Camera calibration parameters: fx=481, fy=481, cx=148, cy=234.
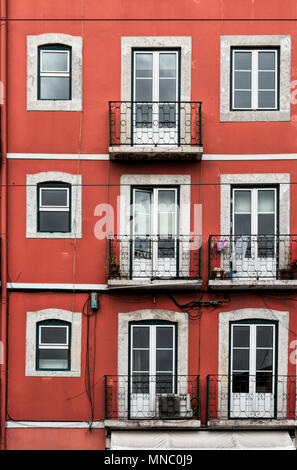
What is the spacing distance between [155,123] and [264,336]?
5.96 metres

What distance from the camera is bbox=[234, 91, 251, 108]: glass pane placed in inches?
480

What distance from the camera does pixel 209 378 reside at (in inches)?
465

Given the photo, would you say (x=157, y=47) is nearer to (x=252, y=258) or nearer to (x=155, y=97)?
(x=155, y=97)

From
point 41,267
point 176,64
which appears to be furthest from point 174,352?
point 176,64

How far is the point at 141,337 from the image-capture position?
12.0 meters

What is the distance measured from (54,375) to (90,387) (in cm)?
93

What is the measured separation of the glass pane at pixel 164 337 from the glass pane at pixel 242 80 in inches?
250

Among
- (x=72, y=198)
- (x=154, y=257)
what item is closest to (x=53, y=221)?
(x=72, y=198)

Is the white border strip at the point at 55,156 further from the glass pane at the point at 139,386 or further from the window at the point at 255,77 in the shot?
the glass pane at the point at 139,386

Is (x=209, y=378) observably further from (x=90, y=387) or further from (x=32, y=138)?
(x=32, y=138)

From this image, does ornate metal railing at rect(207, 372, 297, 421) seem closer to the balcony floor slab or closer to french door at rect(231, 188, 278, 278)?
the balcony floor slab

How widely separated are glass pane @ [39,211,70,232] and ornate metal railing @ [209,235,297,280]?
144 inches

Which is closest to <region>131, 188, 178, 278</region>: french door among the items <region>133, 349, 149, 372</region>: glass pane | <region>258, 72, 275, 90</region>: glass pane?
<region>133, 349, 149, 372</region>: glass pane

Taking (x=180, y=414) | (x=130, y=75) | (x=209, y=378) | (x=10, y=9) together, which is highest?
(x=10, y=9)
